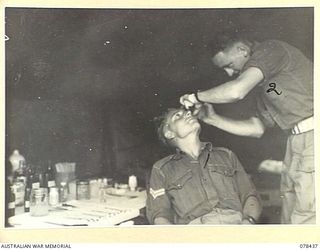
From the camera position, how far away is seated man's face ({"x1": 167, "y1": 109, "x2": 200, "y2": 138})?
768 millimetres

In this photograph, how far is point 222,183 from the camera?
769mm

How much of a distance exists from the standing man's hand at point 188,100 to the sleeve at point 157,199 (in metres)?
0.11

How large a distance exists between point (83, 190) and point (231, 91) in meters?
0.29

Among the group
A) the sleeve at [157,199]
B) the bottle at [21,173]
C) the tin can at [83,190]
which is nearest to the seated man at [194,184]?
the sleeve at [157,199]

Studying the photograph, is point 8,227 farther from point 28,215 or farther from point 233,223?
point 233,223

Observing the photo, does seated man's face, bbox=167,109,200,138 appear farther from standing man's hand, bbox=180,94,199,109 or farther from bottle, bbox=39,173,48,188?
bottle, bbox=39,173,48,188

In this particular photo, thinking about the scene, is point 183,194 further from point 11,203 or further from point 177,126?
point 11,203

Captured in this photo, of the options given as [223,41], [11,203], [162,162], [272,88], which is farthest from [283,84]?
[11,203]

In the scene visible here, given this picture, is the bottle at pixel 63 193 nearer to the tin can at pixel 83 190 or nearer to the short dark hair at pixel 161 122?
the tin can at pixel 83 190

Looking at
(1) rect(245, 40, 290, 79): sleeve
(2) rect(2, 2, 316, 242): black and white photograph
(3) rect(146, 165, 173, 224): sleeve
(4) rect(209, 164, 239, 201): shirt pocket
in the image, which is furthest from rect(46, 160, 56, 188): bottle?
(1) rect(245, 40, 290, 79): sleeve

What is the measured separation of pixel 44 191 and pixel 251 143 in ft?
1.14

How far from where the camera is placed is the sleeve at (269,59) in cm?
77

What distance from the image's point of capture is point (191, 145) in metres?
0.77
